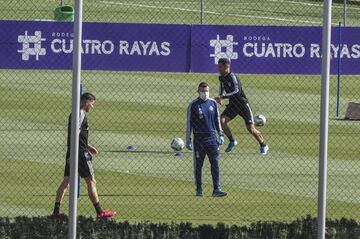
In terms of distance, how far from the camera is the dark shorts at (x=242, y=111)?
28000 mm

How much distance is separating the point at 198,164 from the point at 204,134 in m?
0.57

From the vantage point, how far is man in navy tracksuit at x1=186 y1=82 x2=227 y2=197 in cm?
2361

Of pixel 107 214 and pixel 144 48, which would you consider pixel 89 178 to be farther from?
pixel 144 48

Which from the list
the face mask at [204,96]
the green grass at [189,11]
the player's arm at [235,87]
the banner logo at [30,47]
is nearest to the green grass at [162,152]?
the player's arm at [235,87]

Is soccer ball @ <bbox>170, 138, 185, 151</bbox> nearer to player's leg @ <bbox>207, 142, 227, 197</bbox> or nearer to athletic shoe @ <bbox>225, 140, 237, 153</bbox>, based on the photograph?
athletic shoe @ <bbox>225, 140, 237, 153</bbox>

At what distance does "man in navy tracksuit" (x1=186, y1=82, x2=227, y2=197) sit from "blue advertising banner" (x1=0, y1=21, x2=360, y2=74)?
0.80 m

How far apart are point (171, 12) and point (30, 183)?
1040 inches

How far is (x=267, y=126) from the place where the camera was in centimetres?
3164

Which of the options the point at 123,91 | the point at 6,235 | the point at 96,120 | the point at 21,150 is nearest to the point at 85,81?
the point at 123,91

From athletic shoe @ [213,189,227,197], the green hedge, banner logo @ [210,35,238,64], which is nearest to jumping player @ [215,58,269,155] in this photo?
banner logo @ [210,35,238,64]

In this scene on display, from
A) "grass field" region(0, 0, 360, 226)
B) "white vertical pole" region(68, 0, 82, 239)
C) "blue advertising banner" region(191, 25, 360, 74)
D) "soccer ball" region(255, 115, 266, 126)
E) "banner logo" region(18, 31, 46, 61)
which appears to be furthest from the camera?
"soccer ball" region(255, 115, 266, 126)

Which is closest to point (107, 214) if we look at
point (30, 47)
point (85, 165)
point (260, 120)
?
point (85, 165)

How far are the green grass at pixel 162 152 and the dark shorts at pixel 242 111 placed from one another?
0.71 metres

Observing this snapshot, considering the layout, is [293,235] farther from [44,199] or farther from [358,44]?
[358,44]
